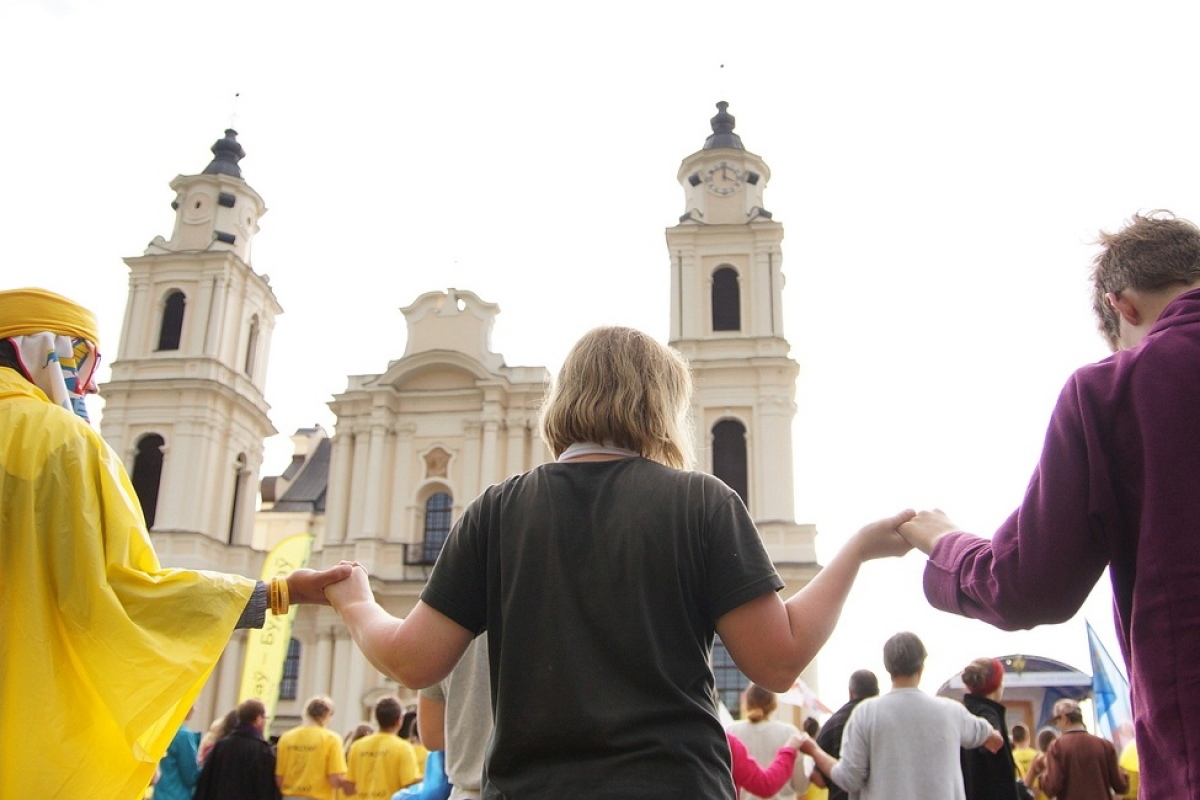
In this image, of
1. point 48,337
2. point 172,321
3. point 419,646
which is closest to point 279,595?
point 419,646

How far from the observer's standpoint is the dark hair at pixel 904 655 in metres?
4.93

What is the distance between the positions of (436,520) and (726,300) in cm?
959

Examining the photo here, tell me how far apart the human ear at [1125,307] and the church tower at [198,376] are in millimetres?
28468

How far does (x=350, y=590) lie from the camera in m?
2.66

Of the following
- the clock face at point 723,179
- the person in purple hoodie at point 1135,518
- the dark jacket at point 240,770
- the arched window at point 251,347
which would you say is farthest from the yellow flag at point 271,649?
the person in purple hoodie at point 1135,518

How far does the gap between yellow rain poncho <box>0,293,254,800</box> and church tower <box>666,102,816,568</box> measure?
2263 centimetres

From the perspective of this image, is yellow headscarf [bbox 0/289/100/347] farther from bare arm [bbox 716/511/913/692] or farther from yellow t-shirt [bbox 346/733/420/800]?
yellow t-shirt [bbox 346/733/420/800]

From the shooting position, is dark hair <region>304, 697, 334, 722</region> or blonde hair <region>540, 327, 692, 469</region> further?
dark hair <region>304, 697, 334, 722</region>

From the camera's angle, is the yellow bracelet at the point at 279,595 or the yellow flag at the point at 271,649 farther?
the yellow flag at the point at 271,649

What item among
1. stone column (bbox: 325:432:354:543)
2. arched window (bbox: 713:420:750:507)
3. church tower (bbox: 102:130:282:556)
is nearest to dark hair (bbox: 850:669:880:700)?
arched window (bbox: 713:420:750:507)

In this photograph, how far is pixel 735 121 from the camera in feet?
109

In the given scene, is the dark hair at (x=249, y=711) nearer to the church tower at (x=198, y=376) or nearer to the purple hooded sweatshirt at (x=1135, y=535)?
the purple hooded sweatshirt at (x=1135, y=535)

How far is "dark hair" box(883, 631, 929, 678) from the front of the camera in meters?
4.93

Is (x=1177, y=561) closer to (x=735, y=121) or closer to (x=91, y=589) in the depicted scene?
(x=91, y=589)
